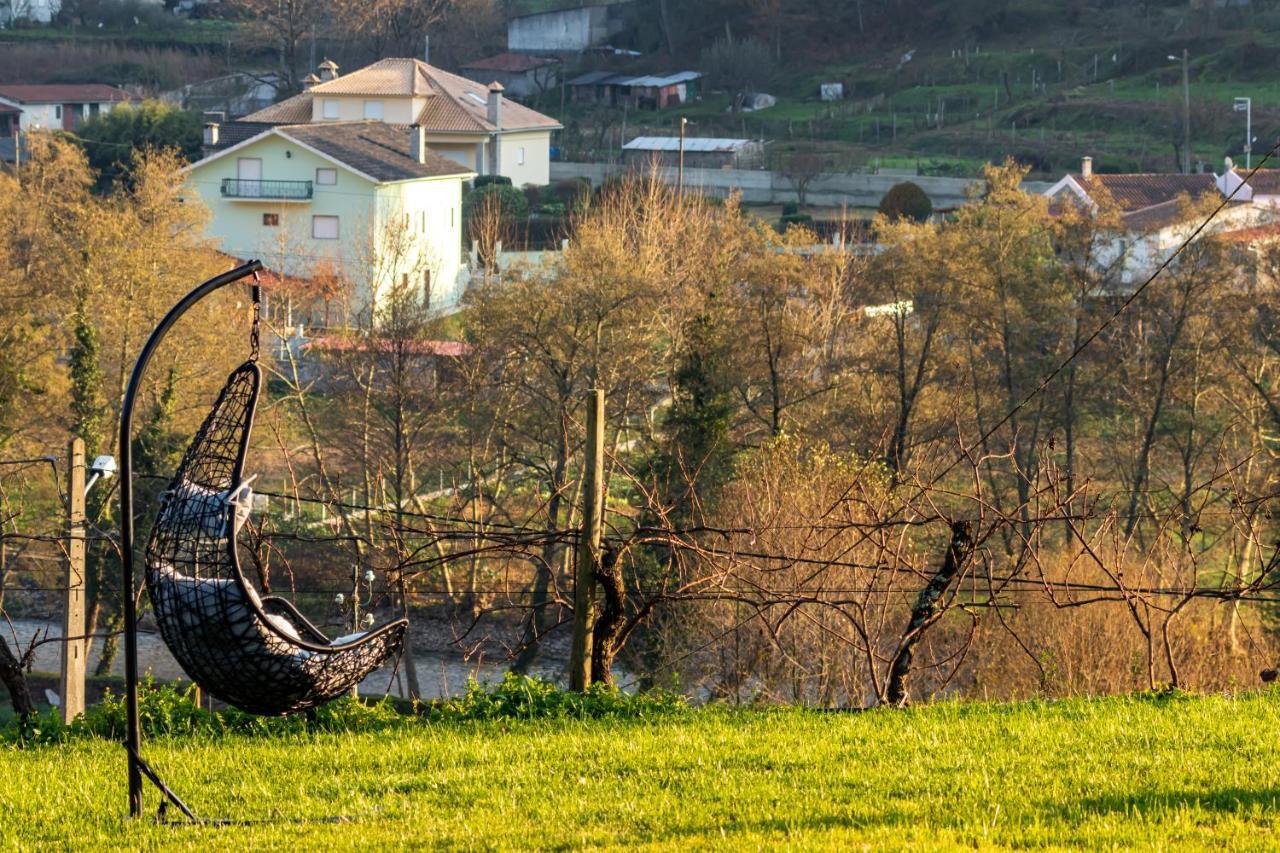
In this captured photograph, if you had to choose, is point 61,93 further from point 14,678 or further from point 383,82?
point 14,678

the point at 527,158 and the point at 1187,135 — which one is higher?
the point at 1187,135

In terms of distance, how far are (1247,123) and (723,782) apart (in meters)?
55.7

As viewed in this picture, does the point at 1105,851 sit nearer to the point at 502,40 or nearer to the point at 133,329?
the point at 133,329

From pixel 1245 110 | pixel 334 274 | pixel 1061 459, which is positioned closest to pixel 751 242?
pixel 1061 459

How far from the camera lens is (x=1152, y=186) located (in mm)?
42750

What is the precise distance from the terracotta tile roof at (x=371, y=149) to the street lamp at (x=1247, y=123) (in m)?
26.0

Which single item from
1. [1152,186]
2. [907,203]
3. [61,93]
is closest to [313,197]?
[907,203]

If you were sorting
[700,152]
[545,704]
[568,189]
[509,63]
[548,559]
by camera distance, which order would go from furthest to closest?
[509,63] → [700,152] → [568,189] → [548,559] → [545,704]

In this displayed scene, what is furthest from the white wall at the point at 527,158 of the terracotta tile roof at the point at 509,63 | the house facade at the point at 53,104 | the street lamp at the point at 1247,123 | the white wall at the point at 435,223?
the street lamp at the point at 1247,123

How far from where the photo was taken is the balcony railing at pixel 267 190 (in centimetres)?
4175

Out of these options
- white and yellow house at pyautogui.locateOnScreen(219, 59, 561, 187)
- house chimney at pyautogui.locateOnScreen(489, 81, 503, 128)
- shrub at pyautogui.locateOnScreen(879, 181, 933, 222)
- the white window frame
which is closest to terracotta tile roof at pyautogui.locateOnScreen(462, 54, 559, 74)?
white and yellow house at pyautogui.locateOnScreen(219, 59, 561, 187)

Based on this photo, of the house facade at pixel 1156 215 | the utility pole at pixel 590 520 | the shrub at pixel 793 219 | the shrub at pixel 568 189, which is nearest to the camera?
the utility pole at pixel 590 520

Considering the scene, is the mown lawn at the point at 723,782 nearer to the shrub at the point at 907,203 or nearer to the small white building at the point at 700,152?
the shrub at the point at 907,203

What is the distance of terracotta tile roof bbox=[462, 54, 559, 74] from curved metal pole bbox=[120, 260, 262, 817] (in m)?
73.8
